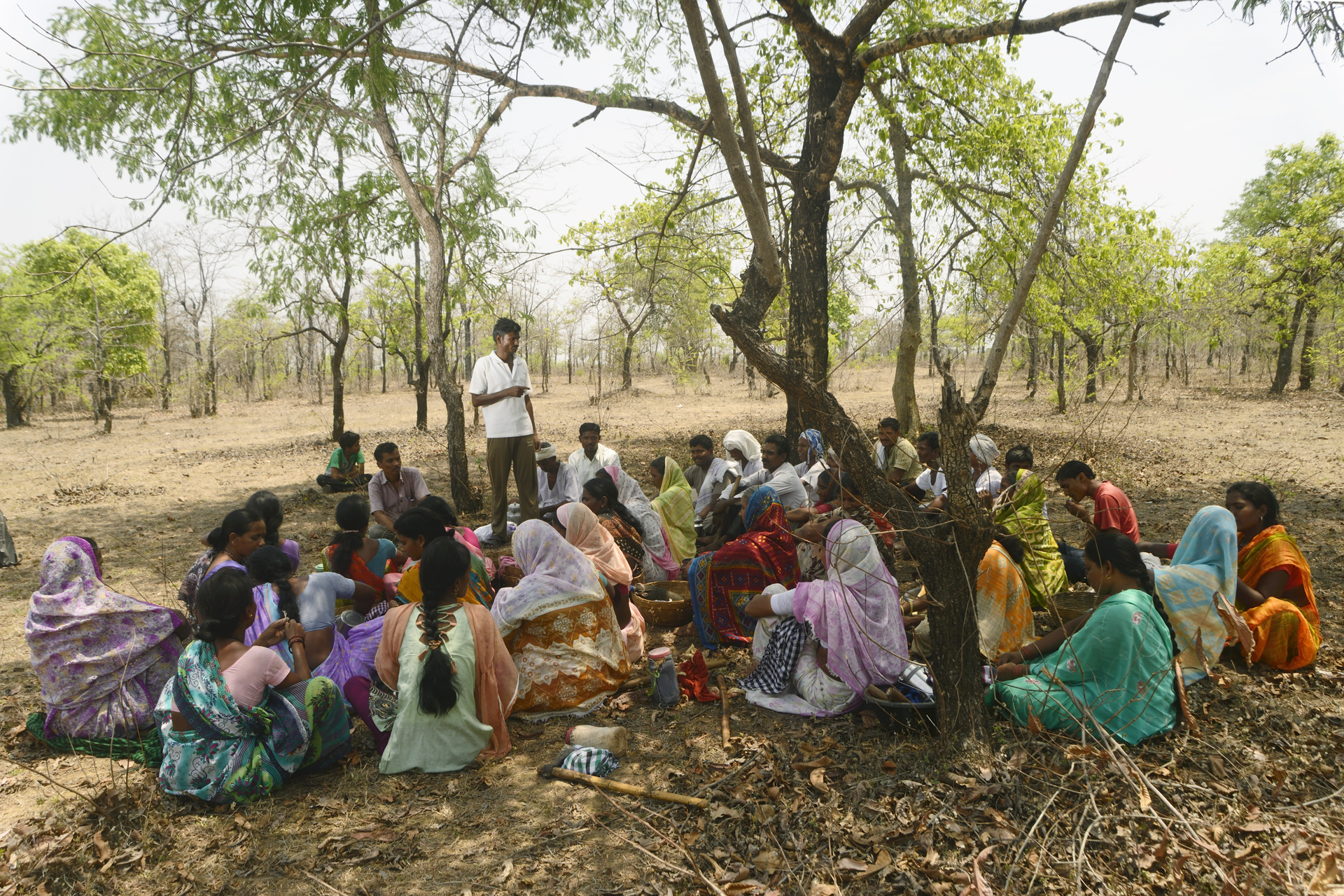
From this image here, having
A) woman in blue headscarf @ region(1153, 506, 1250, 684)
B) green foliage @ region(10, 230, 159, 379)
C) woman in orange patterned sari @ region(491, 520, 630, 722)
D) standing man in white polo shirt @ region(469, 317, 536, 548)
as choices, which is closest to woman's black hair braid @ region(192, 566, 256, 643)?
woman in orange patterned sari @ region(491, 520, 630, 722)

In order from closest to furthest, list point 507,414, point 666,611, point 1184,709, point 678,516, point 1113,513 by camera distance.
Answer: point 1184,709, point 1113,513, point 666,611, point 678,516, point 507,414

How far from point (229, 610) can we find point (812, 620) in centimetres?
266

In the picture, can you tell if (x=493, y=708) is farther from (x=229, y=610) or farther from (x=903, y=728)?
(x=903, y=728)

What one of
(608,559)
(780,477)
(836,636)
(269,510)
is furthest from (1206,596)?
(269,510)

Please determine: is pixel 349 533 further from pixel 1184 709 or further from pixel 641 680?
pixel 1184 709

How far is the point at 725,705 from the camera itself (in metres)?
3.68

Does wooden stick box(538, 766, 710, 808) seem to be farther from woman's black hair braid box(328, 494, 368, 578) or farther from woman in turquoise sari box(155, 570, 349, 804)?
woman's black hair braid box(328, 494, 368, 578)

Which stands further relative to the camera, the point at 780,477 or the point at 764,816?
the point at 780,477

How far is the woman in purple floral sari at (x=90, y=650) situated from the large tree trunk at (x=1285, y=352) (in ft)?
86.9

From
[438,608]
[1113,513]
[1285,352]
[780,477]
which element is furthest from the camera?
[1285,352]

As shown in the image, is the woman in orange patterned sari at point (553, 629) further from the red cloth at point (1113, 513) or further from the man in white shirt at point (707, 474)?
the red cloth at point (1113, 513)

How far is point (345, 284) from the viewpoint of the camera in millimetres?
12867

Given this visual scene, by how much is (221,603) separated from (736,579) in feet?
9.35

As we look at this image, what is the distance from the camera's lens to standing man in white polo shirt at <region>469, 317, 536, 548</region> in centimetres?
627
